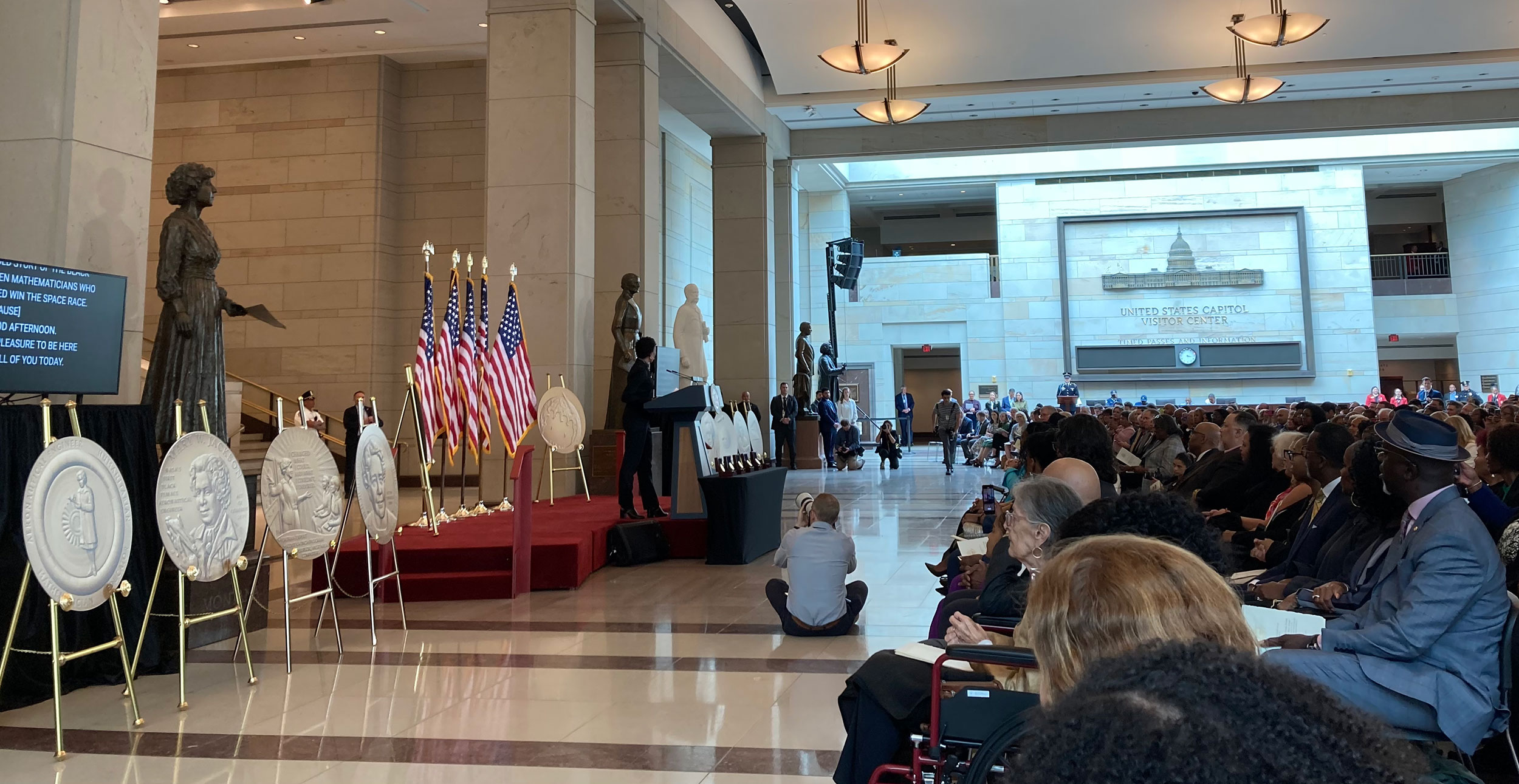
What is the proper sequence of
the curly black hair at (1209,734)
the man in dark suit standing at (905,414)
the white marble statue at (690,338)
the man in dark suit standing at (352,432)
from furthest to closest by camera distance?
the man in dark suit standing at (905,414), the white marble statue at (690,338), the man in dark suit standing at (352,432), the curly black hair at (1209,734)

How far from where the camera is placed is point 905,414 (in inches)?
926

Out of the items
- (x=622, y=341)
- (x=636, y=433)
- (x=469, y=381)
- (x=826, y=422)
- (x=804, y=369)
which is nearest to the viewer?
(x=636, y=433)

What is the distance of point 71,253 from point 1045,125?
58.7ft

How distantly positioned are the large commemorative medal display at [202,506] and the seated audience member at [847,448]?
14.5 metres

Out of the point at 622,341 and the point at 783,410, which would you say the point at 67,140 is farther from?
the point at 783,410

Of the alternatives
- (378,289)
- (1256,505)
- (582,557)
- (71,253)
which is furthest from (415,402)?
(378,289)

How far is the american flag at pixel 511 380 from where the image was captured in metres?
8.83

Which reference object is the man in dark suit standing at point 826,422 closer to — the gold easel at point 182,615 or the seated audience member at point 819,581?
the seated audience member at point 819,581

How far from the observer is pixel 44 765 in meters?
3.32

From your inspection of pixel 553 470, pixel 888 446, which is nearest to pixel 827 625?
pixel 553 470

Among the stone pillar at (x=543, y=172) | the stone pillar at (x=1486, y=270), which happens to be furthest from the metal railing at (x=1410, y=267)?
the stone pillar at (x=543, y=172)

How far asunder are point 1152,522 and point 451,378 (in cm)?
701

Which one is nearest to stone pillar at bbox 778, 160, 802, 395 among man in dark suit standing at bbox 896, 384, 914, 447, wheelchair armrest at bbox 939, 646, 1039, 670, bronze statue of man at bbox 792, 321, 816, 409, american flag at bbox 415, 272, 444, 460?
bronze statue of man at bbox 792, 321, 816, 409

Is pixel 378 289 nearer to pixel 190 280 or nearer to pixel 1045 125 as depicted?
pixel 190 280
